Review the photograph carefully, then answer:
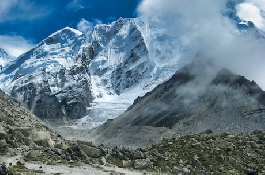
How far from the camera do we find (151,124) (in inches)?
6535

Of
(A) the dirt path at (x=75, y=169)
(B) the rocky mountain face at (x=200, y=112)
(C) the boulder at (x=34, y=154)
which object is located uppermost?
(B) the rocky mountain face at (x=200, y=112)

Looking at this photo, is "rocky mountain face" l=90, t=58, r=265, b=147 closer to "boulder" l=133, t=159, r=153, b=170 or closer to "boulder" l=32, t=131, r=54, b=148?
"boulder" l=133, t=159, r=153, b=170

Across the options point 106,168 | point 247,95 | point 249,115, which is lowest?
point 106,168

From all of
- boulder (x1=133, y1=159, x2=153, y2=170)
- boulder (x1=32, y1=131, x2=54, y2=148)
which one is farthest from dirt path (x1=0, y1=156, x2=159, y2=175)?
boulder (x1=32, y1=131, x2=54, y2=148)

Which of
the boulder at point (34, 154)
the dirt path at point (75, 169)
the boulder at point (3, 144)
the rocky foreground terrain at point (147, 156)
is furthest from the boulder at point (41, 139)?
the dirt path at point (75, 169)

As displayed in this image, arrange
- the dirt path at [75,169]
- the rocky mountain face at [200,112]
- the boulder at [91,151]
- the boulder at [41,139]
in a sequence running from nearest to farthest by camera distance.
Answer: the dirt path at [75,169] < the boulder at [91,151] < the boulder at [41,139] < the rocky mountain face at [200,112]

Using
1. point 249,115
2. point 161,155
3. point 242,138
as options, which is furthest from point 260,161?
point 249,115

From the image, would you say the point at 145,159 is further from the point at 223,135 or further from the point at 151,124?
the point at 151,124

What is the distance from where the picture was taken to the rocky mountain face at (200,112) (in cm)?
13538

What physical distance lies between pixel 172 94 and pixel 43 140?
156276mm

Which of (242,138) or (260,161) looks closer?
(260,161)

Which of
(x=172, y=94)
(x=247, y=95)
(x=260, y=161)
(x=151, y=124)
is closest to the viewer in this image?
(x=260, y=161)

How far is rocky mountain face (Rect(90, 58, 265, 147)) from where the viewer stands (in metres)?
135

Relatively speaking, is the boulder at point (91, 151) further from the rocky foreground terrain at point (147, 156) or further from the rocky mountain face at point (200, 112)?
the rocky mountain face at point (200, 112)
